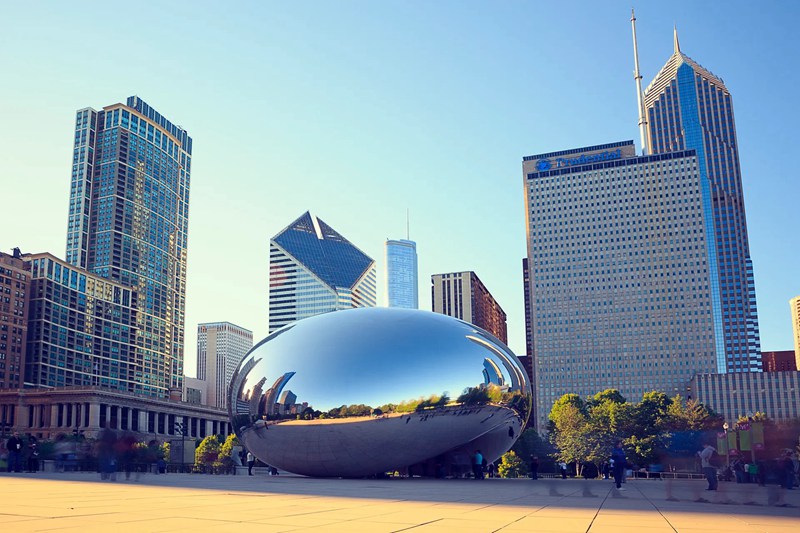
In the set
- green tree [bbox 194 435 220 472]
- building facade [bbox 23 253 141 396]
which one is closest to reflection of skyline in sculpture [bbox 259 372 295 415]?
green tree [bbox 194 435 220 472]

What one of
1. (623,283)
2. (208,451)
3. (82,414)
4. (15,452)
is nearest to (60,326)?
(82,414)

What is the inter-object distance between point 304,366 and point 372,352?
230 cm

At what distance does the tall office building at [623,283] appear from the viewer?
18675cm

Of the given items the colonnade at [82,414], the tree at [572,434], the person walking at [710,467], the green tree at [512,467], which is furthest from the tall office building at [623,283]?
the person walking at [710,467]

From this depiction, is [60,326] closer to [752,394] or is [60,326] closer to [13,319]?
[13,319]

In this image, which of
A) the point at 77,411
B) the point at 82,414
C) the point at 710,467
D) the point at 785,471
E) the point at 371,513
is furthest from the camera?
the point at 77,411

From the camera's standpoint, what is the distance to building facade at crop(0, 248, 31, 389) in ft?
551

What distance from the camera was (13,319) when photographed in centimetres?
17125

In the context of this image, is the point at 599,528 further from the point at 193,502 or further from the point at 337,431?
the point at 337,431

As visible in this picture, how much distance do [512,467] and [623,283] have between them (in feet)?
360

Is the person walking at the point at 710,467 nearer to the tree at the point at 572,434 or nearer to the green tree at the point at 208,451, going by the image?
the tree at the point at 572,434

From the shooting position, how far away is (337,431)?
76.4ft

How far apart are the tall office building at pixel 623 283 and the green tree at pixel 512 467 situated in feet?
314

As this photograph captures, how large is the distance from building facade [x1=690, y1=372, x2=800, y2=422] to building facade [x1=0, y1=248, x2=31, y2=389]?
153 m
